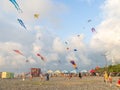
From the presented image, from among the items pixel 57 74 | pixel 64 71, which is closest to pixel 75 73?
pixel 64 71

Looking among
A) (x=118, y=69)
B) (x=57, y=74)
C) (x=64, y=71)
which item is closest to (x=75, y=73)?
(x=64, y=71)

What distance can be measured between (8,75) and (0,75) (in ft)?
23.0

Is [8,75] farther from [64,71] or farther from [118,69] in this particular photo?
[118,69]

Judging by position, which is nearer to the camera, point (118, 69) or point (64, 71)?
point (64, 71)

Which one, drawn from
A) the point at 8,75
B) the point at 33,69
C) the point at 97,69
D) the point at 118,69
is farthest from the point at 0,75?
the point at 97,69

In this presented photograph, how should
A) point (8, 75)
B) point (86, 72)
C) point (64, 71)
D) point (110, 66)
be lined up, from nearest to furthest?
point (8, 75)
point (64, 71)
point (86, 72)
point (110, 66)

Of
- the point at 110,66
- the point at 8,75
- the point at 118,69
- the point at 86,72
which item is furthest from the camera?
the point at 110,66

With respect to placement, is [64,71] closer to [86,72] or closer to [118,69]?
[86,72]

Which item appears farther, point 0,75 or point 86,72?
point 86,72

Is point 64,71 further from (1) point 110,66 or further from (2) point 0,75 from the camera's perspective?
(1) point 110,66

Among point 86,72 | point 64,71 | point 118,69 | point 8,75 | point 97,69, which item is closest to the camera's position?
point 8,75

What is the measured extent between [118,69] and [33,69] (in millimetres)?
36854

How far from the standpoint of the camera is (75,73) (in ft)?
357

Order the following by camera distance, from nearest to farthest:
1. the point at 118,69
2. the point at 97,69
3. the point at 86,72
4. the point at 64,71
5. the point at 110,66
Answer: the point at 64,71
the point at 86,72
the point at 118,69
the point at 110,66
the point at 97,69
